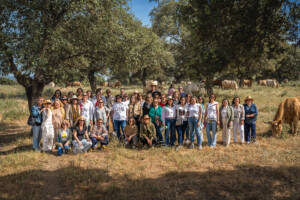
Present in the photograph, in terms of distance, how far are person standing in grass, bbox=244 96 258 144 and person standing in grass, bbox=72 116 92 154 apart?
6.16 metres

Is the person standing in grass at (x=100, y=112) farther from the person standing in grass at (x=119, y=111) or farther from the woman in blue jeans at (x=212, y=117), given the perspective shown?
the woman in blue jeans at (x=212, y=117)

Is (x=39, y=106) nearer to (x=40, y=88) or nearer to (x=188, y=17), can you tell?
(x=40, y=88)

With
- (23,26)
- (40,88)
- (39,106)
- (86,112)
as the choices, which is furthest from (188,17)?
(40,88)

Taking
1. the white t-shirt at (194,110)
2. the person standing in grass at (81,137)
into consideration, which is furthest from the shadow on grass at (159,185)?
the white t-shirt at (194,110)

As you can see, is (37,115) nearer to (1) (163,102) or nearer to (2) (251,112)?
(1) (163,102)

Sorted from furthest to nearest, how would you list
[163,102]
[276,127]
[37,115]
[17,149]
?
1. [276,127]
2. [163,102]
3. [17,149]
4. [37,115]

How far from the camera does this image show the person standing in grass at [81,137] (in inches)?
304

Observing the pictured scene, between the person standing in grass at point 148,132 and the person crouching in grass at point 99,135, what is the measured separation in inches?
56.0

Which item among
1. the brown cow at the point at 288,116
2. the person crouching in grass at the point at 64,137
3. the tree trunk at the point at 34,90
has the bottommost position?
the person crouching in grass at the point at 64,137

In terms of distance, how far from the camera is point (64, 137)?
310 inches

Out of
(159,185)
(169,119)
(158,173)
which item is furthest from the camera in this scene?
(169,119)

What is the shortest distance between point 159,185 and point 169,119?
3.16 meters

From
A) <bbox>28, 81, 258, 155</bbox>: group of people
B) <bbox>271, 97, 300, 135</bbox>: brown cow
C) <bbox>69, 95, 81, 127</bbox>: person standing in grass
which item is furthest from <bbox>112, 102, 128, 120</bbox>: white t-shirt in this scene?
<bbox>271, 97, 300, 135</bbox>: brown cow

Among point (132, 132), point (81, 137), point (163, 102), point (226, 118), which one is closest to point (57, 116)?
point (81, 137)
